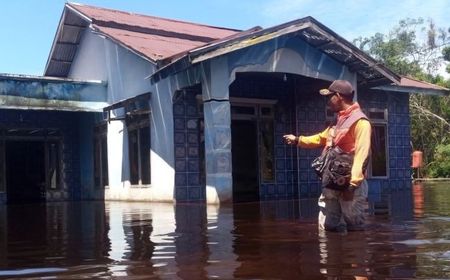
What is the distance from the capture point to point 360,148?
15.9 feet

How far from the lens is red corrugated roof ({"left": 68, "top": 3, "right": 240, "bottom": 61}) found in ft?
41.9

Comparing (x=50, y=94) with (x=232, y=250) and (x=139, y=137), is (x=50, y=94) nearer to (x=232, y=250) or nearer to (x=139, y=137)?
(x=139, y=137)

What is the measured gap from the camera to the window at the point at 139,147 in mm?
13219

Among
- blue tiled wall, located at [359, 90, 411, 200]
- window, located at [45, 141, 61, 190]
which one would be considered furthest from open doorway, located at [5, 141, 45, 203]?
blue tiled wall, located at [359, 90, 411, 200]

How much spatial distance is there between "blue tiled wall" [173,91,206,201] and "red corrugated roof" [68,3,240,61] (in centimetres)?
117

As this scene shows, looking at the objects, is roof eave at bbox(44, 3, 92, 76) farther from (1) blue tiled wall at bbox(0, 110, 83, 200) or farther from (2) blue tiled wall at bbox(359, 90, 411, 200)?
(2) blue tiled wall at bbox(359, 90, 411, 200)

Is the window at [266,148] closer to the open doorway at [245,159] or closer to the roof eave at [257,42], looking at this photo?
the open doorway at [245,159]

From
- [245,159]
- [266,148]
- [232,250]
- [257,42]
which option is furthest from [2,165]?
[232,250]

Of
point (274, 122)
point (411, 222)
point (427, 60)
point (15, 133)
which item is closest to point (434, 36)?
point (427, 60)

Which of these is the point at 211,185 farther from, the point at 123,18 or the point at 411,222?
the point at 123,18

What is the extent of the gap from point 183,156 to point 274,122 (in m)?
2.84

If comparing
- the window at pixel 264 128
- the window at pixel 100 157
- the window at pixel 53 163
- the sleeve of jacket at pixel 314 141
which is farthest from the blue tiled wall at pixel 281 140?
the sleeve of jacket at pixel 314 141

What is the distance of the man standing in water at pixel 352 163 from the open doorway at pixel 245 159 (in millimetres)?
8396

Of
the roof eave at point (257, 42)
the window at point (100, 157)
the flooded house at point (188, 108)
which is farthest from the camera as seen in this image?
the window at point (100, 157)
